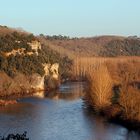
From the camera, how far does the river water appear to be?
24.5 m

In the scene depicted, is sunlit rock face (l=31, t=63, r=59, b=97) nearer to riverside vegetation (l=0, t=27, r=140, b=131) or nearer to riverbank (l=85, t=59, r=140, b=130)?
riverside vegetation (l=0, t=27, r=140, b=131)

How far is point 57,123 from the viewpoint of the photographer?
2798cm

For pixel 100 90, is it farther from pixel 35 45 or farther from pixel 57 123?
pixel 35 45

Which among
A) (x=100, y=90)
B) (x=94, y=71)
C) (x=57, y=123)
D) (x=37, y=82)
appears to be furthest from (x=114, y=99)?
(x=37, y=82)

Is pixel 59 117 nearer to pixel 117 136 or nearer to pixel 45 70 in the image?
pixel 117 136

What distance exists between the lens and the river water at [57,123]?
2445 centimetres

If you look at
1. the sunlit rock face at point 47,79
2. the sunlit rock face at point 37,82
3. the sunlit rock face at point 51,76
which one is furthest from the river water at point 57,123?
the sunlit rock face at point 51,76

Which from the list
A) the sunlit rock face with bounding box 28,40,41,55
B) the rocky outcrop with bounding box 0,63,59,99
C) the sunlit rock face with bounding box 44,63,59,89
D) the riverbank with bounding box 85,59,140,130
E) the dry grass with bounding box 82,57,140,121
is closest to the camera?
the riverbank with bounding box 85,59,140,130

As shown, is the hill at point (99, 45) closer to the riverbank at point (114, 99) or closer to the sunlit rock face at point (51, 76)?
the sunlit rock face at point (51, 76)

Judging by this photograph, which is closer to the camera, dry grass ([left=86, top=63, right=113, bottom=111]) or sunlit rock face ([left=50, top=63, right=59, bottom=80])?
dry grass ([left=86, top=63, right=113, bottom=111])

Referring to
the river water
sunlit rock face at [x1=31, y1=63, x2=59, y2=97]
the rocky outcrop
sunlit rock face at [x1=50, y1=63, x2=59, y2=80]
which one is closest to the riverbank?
the river water

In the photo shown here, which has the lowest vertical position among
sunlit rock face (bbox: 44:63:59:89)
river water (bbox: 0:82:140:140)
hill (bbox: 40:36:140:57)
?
river water (bbox: 0:82:140:140)

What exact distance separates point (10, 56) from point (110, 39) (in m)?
74.1

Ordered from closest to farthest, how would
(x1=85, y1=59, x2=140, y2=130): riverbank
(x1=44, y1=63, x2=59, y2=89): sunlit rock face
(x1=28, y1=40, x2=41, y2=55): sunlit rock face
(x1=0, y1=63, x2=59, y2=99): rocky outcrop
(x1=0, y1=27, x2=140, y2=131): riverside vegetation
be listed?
1. (x1=85, y1=59, x2=140, y2=130): riverbank
2. (x1=0, y1=27, x2=140, y2=131): riverside vegetation
3. (x1=0, y1=63, x2=59, y2=99): rocky outcrop
4. (x1=44, y1=63, x2=59, y2=89): sunlit rock face
5. (x1=28, y1=40, x2=41, y2=55): sunlit rock face
